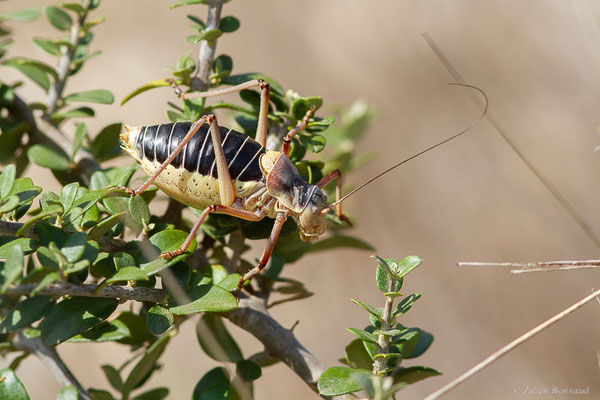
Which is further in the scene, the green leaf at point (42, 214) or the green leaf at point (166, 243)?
the green leaf at point (166, 243)

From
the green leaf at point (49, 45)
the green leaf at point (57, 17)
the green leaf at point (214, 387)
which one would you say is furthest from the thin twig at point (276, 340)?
Answer: the green leaf at point (57, 17)

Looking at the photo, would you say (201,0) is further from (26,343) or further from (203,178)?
(26,343)

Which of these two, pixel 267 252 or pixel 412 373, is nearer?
pixel 412 373

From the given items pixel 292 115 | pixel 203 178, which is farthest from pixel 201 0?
pixel 203 178

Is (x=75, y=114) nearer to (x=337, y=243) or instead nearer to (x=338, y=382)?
(x=337, y=243)

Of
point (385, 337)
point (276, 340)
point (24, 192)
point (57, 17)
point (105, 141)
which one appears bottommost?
point (276, 340)

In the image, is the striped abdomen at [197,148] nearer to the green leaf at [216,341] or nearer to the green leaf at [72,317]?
the green leaf at [216,341]

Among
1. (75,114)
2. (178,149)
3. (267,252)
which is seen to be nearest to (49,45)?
(75,114)
